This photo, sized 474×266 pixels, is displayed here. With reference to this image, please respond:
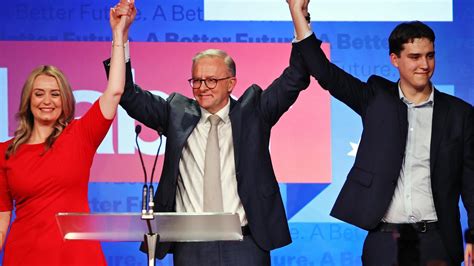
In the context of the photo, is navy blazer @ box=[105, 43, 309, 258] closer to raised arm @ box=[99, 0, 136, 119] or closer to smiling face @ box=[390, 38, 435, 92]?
raised arm @ box=[99, 0, 136, 119]

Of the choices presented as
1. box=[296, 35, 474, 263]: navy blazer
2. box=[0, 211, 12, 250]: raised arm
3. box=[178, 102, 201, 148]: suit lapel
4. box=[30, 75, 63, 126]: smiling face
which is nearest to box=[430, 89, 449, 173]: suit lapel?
box=[296, 35, 474, 263]: navy blazer

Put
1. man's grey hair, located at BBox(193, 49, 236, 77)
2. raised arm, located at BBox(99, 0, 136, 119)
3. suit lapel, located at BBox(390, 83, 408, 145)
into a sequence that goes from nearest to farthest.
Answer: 1. raised arm, located at BBox(99, 0, 136, 119)
2. suit lapel, located at BBox(390, 83, 408, 145)
3. man's grey hair, located at BBox(193, 49, 236, 77)

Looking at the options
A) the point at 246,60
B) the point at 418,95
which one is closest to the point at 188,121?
the point at 418,95

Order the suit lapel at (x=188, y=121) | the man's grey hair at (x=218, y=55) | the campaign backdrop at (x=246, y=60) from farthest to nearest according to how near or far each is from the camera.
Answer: the campaign backdrop at (x=246, y=60) → the man's grey hair at (x=218, y=55) → the suit lapel at (x=188, y=121)

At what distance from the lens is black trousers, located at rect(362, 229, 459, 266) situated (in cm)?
370

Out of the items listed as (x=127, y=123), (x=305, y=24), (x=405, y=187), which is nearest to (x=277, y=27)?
(x=127, y=123)

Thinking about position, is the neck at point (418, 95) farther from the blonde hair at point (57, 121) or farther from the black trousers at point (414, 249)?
the blonde hair at point (57, 121)

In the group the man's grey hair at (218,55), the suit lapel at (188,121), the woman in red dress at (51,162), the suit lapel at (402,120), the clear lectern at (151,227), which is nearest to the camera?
the clear lectern at (151,227)

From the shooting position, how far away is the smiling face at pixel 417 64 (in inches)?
149

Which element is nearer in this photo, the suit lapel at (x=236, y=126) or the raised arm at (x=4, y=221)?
the raised arm at (x=4, y=221)

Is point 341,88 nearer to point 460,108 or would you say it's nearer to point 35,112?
point 460,108

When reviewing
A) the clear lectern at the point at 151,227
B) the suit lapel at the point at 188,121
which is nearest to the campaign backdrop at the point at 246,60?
the suit lapel at the point at 188,121

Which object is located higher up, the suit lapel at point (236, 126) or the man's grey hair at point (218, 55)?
the man's grey hair at point (218, 55)

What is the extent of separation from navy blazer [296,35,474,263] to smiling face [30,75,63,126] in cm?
107
